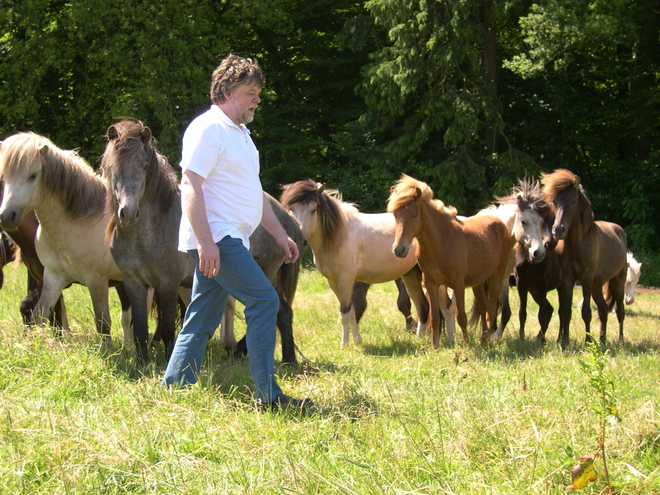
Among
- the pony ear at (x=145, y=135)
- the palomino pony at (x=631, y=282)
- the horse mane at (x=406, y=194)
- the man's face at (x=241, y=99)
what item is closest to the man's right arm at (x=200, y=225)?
the man's face at (x=241, y=99)

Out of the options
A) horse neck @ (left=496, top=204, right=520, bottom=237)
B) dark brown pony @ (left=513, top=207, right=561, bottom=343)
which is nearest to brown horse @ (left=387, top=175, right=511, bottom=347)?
dark brown pony @ (left=513, top=207, right=561, bottom=343)

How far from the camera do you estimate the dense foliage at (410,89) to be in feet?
62.0

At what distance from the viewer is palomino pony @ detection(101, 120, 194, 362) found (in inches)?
215

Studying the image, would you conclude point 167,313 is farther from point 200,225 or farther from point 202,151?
point 202,151

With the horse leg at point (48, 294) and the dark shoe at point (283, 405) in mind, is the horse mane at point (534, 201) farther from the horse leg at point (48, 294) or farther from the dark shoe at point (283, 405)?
the horse leg at point (48, 294)

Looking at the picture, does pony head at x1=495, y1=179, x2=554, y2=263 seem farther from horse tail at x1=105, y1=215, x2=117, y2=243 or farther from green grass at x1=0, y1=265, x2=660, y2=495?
horse tail at x1=105, y1=215, x2=117, y2=243

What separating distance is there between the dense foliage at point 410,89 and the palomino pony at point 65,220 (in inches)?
546

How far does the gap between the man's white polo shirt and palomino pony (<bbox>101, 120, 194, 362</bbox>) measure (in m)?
1.42

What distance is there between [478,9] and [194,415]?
17734 mm

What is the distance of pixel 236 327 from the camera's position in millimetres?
8898

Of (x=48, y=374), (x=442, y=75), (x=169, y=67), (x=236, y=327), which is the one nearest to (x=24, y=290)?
(x=236, y=327)

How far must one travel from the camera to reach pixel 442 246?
794 centimetres

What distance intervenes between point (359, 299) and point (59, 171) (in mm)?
4805

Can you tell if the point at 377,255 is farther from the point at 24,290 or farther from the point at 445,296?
the point at 24,290
